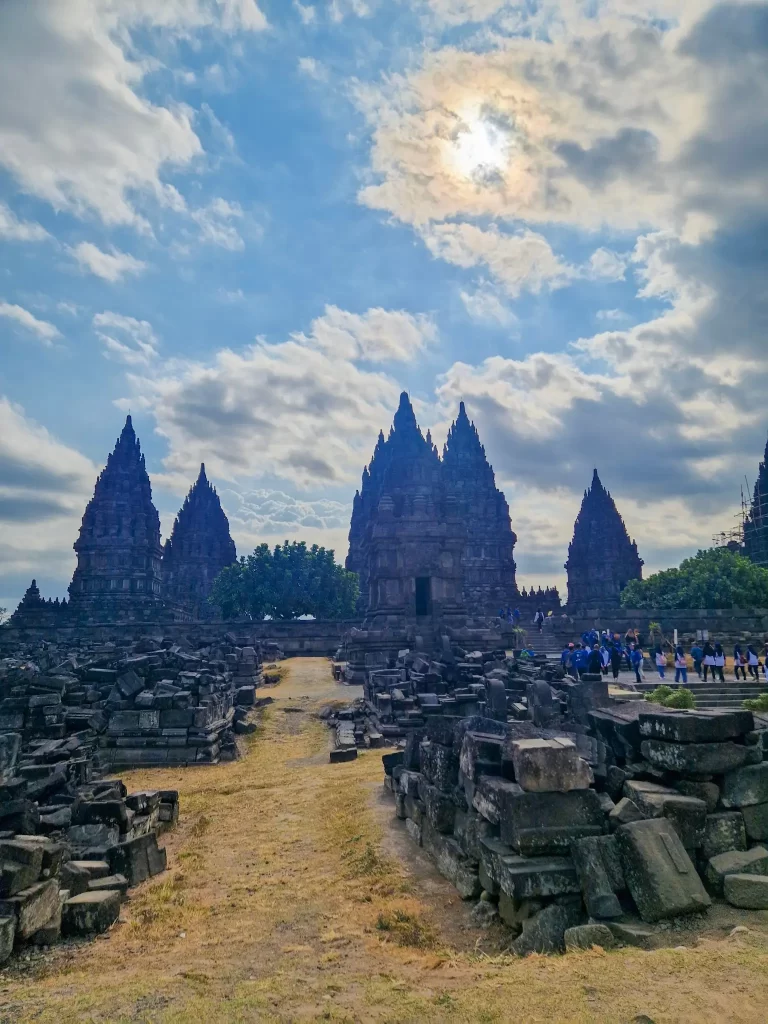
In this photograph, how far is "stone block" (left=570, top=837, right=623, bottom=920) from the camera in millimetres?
4730

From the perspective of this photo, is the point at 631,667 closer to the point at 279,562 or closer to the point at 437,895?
the point at 437,895

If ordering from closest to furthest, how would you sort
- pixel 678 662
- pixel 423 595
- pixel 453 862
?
1. pixel 453 862
2. pixel 678 662
3. pixel 423 595

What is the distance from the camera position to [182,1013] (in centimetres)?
388

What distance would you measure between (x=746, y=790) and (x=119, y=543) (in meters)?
52.3

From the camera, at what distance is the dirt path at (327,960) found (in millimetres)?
3727

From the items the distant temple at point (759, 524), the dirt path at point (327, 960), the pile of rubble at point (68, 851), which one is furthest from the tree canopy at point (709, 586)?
the pile of rubble at point (68, 851)

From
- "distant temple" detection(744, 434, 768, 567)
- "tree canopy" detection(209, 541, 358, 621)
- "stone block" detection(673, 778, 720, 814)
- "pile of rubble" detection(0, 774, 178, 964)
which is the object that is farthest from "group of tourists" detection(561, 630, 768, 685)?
"distant temple" detection(744, 434, 768, 567)

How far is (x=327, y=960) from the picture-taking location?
4.88 m

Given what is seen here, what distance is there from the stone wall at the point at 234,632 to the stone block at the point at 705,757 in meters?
30.7

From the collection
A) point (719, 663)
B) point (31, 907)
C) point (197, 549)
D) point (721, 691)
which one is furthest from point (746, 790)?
Result: point (197, 549)

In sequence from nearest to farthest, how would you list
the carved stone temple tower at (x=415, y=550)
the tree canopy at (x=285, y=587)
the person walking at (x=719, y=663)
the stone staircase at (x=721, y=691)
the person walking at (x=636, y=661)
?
1. the stone staircase at (x=721, y=691)
2. the person walking at (x=719, y=663)
3. the person walking at (x=636, y=661)
4. the carved stone temple tower at (x=415, y=550)
5. the tree canopy at (x=285, y=587)

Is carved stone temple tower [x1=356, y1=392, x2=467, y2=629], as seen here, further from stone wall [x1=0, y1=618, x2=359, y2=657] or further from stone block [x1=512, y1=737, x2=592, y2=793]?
stone block [x1=512, y1=737, x2=592, y2=793]

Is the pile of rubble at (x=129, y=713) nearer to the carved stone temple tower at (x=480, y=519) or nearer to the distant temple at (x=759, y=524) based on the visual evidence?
the carved stone temple tower at (x=480, y=519)

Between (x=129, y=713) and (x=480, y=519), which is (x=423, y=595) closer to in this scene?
(x=129, y=713)
